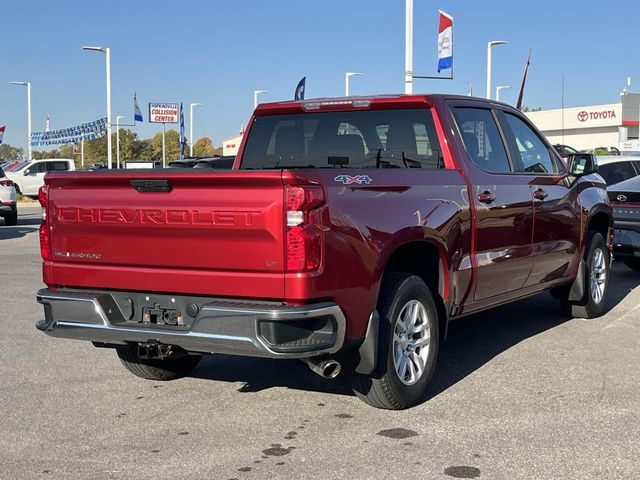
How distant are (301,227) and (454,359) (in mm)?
2711

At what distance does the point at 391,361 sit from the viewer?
513 centimetres

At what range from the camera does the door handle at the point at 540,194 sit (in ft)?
22.7

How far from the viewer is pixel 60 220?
5227mm

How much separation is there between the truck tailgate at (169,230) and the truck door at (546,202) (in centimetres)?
303

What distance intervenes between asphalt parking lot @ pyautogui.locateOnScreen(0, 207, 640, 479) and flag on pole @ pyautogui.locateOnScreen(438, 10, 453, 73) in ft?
44.3

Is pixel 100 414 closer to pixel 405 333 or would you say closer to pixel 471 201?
pixel 405 333

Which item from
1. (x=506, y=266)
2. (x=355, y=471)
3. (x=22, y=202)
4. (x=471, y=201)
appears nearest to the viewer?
(x=355, y=471)

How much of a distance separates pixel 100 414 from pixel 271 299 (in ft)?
5.02

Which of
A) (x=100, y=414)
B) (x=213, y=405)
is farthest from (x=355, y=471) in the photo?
(x=100, y=414)

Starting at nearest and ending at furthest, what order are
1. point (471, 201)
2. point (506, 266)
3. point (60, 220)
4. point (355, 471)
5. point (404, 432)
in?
point (355, 471), point (404, 432), point (60, 220), point (471, 201), point (506, 266)

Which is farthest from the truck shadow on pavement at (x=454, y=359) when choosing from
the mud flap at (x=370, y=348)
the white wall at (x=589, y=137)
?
the white wall at (x=589, y=137)

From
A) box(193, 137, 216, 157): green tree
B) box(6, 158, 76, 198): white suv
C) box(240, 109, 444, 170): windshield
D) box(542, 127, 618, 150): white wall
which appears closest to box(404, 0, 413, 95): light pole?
box(240, 109, 444, 170): windshield

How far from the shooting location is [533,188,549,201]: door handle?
22.7 ft

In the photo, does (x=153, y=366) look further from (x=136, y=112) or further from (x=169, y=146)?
(x=169, y=146)
